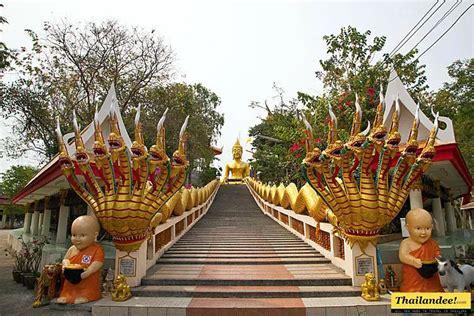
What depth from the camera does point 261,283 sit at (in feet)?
19.5

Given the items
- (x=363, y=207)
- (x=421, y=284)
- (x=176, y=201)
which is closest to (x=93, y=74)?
(x=176, y=201)

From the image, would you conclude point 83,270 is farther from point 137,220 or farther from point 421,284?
point 421,284

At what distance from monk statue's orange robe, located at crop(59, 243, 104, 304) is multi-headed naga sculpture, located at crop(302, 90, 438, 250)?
153 inches

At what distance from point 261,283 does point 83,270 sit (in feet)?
10.1

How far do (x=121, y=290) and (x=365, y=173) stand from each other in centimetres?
461

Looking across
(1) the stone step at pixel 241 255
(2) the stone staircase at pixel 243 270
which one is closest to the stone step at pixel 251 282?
(2) the stone staircase at pixel 243 270

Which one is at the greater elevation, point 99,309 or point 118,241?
point 118,241

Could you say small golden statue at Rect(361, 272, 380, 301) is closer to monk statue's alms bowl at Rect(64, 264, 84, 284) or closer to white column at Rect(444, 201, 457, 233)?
monk statue's alms bowl at Rect(64, 264, 84, 284)

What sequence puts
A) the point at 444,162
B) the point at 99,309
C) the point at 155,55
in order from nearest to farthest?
the point at 99,309 < the point at 444,162 < the point at 155,55

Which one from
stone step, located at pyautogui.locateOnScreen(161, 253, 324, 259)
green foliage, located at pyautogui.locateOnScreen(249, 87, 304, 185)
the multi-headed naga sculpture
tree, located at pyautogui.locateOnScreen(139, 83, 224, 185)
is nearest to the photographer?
the multi-headed naga sculpture

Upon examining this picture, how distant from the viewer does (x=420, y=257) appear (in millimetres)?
5082

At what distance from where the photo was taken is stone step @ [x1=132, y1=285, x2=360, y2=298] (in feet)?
18.0

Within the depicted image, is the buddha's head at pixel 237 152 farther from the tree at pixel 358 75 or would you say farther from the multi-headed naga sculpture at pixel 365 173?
the multi-headed naga sculpture at pixel 365 173

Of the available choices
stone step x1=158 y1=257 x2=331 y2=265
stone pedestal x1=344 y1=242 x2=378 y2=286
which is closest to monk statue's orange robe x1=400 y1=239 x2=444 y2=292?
stone pedestal x1=344 y1=242 x2=378 y2=286
